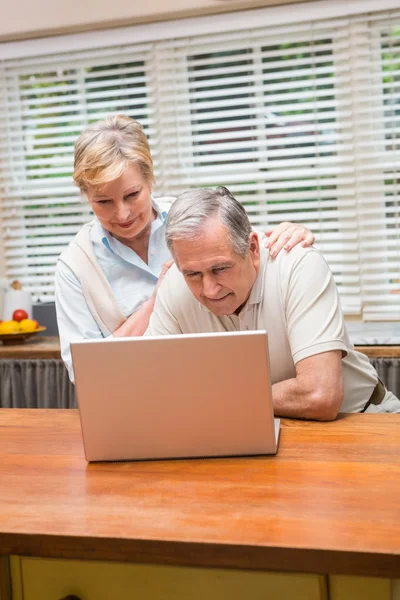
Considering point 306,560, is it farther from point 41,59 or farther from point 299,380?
point 41,59

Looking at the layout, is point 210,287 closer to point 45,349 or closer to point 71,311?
point 71,311

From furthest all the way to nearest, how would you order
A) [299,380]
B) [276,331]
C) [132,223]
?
[132,223]
[276,331]
[299,380]

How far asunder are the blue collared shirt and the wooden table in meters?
0.59

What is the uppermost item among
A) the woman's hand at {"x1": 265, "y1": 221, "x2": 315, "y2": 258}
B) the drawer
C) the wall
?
the wall

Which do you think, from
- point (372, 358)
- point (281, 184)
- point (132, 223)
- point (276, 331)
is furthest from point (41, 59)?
point (276, 331)

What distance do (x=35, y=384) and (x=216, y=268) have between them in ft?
6.23

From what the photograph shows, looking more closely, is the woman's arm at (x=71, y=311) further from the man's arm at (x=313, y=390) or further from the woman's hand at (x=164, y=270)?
the man's arm at (x=313, y=390)

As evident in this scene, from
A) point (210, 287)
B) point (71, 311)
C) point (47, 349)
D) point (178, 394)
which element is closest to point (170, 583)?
point (178, 394)

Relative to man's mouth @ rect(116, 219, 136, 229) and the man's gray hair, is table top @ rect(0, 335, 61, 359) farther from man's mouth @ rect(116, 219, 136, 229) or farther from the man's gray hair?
the man's gray hair

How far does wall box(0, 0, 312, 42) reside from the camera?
137 inches

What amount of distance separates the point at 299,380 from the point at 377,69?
2195 mm

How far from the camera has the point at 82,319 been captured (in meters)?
2.27

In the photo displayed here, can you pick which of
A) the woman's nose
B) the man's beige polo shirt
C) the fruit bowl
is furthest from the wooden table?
the fruit bowl

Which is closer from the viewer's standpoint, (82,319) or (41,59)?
(82,319)
